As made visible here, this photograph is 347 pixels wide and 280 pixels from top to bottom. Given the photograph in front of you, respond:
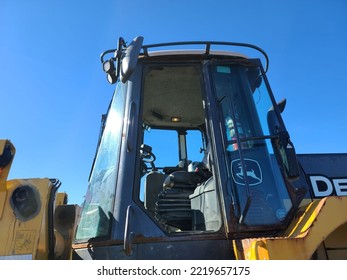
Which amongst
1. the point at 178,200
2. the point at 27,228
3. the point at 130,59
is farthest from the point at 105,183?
the point at 130,59

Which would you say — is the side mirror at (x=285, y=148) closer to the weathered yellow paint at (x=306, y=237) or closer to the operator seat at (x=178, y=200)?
the weathered yellow paint at (x=306, y=237)

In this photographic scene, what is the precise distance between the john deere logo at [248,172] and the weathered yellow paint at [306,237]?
1.20 feet

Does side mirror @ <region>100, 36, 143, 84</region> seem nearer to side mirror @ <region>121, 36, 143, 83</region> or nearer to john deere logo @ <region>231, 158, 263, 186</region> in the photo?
side mirror @ <region>121, 36, 143, 83</region>

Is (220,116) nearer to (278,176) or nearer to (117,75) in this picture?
(278,176)

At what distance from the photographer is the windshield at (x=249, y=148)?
6.58 ft

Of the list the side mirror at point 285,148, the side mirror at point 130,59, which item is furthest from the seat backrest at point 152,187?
the side mirror at point 130,59

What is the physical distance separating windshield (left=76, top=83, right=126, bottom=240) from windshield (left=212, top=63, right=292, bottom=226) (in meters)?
0.78

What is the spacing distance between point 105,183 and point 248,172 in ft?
3.28

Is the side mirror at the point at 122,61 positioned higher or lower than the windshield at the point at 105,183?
higher

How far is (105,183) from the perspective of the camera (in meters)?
2.22

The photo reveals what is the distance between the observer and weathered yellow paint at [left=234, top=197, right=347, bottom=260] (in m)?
1.55

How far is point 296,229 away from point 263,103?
107cm

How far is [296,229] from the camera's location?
5.87 ft
